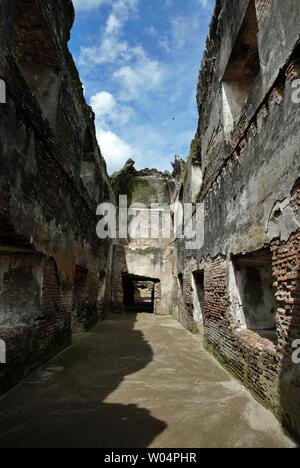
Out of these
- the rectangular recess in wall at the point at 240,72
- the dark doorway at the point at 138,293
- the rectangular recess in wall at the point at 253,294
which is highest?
the rectangular recess in wall at the point at 240,72

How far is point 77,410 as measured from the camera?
145 inches

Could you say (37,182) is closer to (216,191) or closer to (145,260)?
(216,191)

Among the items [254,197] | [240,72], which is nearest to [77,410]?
[254,197]

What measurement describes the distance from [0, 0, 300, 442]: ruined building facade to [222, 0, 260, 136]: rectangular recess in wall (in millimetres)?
21

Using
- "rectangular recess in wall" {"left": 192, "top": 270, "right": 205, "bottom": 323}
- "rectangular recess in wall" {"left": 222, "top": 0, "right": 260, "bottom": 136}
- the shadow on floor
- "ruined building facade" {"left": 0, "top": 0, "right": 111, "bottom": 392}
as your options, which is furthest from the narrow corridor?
"rectangular recess in wall" {"left": 222, "top": 0, "right": 260, "bottom": 136}

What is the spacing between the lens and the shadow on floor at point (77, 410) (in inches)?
116

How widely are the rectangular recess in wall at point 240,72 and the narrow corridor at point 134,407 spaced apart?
15.4 ft

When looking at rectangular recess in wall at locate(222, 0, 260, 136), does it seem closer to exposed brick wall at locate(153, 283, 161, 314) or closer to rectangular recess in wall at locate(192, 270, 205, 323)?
rectangular recess in wall at locate(192, 270, 205, 323)

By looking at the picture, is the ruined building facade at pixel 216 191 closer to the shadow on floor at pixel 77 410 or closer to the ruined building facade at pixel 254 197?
the ruined building facade at pixel 254 197

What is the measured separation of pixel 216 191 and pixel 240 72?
2.43 m

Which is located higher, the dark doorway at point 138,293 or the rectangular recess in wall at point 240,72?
the rectangular recess in wall at point 240,72

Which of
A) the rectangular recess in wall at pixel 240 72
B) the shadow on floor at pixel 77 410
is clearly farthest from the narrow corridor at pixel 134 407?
the rectangular recess in wall at pixel 240 72

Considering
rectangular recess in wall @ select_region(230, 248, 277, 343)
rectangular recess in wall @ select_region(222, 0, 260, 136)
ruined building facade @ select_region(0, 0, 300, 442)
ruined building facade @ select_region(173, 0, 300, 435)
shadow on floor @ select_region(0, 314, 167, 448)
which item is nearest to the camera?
shadow on floor @ select_region(0, 314, 167, 448)

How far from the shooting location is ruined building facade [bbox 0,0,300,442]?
352 centimetres
